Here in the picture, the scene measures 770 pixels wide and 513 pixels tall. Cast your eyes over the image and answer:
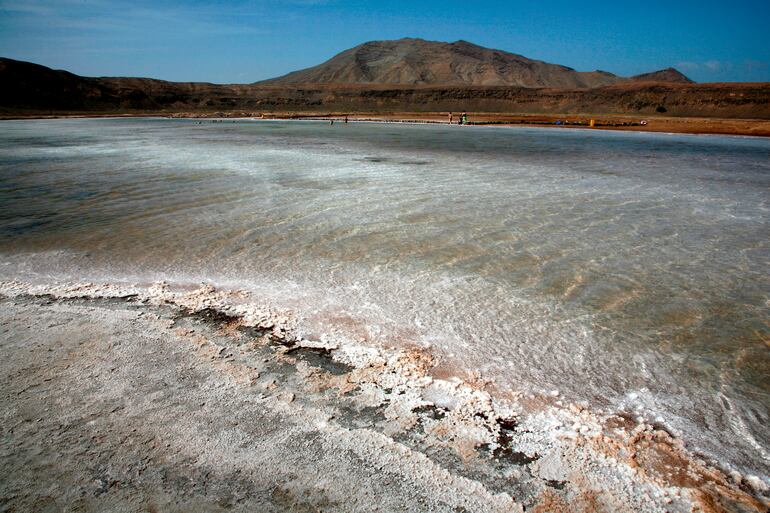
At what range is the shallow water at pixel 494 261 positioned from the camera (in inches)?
139

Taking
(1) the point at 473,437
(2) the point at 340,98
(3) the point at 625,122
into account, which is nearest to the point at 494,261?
(1) the point at 473,437

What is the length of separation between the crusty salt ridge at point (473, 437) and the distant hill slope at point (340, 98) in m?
73.5

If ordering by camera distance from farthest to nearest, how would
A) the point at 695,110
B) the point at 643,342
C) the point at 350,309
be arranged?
the point at 695,110, the point at 350,309, the point at 643,342

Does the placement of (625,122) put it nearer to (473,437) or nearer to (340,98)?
(473,437)

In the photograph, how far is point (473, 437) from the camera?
107 inches

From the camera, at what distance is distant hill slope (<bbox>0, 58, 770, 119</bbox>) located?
225ft

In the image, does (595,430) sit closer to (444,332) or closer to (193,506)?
(444,332)

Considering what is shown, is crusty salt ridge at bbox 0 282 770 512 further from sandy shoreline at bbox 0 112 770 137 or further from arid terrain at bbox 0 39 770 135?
arid terrain at bbox 0 39 770 135

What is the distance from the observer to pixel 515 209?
342 inches

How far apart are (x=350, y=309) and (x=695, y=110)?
80.0 metres

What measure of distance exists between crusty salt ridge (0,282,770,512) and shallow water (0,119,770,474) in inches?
11.0

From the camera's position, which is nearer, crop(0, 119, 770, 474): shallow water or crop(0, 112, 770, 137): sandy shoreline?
crop(0, 119, 770, 474): shallow water

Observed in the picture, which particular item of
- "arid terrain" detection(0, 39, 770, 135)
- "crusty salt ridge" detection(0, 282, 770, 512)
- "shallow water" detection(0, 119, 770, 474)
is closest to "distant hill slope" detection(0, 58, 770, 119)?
"arid terrain" detection(0, 39, 770, 135)

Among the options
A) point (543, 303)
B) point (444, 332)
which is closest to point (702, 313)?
point (543, 303)
